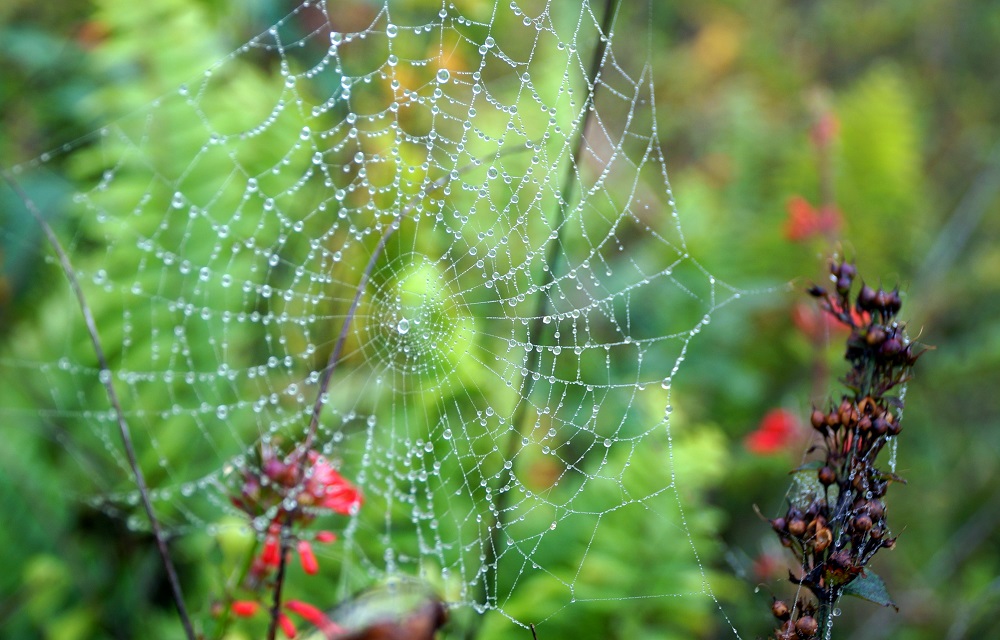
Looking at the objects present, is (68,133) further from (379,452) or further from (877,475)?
(877,475)

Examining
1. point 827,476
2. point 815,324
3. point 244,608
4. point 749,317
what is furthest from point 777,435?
point 244,608

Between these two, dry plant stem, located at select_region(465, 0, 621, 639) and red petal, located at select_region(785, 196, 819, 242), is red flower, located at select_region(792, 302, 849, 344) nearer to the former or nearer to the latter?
red petal, located at select_region(785, 196, 819, 242)

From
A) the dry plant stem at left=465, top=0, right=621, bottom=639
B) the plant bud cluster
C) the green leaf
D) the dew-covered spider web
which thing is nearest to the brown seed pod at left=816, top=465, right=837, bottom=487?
the plant bud cluster

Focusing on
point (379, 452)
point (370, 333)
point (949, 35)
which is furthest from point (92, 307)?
point (949, 35)

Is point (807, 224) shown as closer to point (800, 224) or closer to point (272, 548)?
point (800, 224)

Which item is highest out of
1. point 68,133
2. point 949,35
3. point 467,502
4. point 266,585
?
point 949,35

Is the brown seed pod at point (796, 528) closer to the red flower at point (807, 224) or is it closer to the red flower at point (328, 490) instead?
the red flower at point (328, 490)
